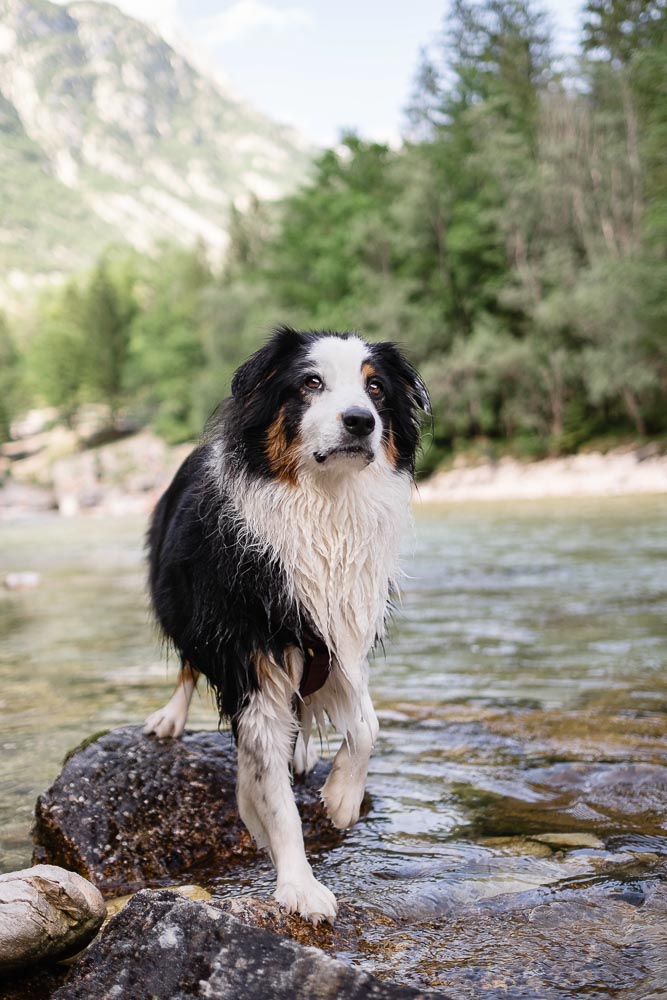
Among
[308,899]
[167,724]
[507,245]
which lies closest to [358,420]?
[308,899]

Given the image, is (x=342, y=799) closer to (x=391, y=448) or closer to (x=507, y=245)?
(x=391, y=448)

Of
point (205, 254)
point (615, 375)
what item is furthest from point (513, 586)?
point (205, 254)

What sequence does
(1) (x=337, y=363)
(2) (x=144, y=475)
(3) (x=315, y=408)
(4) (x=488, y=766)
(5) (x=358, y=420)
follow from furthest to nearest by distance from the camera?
(2) (x=144, y=475)
(4) (x=488, y=766)
(1) (x=337, y=363)
(3) (x=315, y=408)
(5) (x=358, y=420)

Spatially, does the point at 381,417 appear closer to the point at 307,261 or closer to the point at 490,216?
the point at 490,216

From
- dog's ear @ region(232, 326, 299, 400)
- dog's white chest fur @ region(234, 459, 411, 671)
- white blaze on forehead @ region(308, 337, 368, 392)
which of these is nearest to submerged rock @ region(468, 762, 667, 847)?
dog's white chest fur @ region(234, 459, 411, 671)

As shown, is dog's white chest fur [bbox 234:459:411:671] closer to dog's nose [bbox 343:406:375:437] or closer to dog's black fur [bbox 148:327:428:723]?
dog's black fur [bbox 148:327:428:723]

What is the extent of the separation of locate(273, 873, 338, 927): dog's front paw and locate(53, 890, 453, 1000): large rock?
22.8 inches

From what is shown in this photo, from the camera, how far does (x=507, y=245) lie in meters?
41.4

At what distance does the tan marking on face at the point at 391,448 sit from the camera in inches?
140

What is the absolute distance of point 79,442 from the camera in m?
65.4

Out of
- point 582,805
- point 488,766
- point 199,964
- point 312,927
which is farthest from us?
point 488,766

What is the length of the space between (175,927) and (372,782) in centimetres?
222

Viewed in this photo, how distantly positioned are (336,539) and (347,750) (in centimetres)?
83

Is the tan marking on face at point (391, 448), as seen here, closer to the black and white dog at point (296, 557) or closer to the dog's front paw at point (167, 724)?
the black and white dog at point (296, 557)
